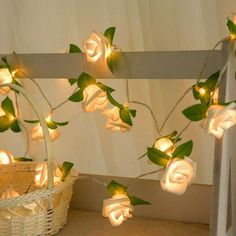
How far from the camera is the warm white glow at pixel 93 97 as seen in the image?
0.73 m

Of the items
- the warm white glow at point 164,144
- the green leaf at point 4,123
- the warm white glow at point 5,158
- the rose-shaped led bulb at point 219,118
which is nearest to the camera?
the rose-shaped led bulb at point 219,118

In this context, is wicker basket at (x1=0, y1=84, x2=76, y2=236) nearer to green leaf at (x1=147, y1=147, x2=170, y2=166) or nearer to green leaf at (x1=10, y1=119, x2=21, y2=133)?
green leaf at (x1=10, y1=119, x2=21, y2=133)

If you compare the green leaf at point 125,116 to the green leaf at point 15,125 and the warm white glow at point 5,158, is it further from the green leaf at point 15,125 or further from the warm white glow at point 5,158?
the warm white glow at point 5,158

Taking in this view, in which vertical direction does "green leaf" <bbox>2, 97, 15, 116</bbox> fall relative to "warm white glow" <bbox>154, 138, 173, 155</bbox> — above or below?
above

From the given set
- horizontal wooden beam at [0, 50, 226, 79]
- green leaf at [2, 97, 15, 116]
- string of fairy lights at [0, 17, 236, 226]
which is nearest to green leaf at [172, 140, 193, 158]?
string of fairy lights at [0, 17, 236, 226]

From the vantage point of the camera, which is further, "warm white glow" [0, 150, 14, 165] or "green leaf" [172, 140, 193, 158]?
"warm white glow" [0, 150, 14, 165]

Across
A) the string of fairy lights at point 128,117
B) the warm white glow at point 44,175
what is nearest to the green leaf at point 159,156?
the string of fairy lights at point 128,117

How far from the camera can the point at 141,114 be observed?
0.92 m

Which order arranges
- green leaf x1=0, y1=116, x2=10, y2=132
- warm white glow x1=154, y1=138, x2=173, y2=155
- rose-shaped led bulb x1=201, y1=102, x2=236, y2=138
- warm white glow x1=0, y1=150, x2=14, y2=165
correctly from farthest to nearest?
warm white glow x1=0, y1=150, x2=14, y2=165 < green leaf x1=0, y1=116, x2=10, y2=132 < warm white glow x1=154, y1=138, x2=173, y2=155 < rose-shaped led bulb x1=201, y1=102, x2=236, y2=138

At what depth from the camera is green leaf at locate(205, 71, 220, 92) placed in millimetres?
665

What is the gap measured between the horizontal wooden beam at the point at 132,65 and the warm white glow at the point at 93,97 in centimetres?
3

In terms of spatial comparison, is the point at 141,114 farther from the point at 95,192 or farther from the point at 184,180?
the point at 184,180

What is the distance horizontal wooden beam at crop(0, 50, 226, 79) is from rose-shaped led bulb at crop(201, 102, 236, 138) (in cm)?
10

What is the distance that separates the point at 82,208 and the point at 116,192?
0.21m
